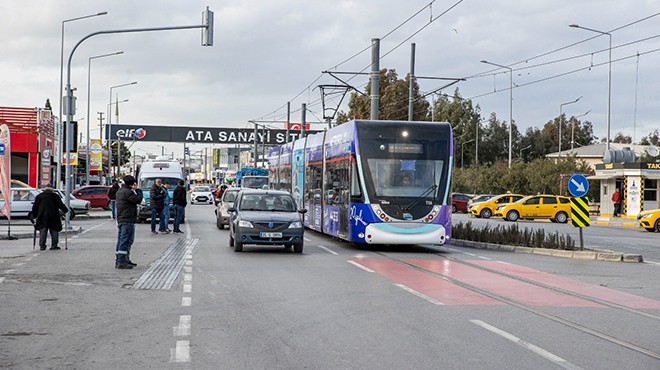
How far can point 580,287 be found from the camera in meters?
14.7

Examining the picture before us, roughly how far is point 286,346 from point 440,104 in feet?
299

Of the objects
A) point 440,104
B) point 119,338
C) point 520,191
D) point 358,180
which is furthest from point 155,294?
point 440,104

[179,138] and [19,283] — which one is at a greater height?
[179,138]

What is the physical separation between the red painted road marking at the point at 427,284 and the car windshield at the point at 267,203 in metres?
3.45

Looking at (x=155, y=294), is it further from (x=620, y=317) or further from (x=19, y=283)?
(x=620, y=317)

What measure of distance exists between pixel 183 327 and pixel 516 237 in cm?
1666

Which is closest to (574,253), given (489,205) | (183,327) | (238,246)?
(238,246)

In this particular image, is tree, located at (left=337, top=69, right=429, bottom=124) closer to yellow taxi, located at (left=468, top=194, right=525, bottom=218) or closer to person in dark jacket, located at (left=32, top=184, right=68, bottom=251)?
yellow taxi, located at (left=468, top=194, right=525, bottom=218)

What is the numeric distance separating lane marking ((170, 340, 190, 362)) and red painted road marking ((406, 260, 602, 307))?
564 cm

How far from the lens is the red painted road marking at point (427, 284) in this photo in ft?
40.8

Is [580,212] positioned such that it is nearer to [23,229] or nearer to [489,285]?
[489,285]

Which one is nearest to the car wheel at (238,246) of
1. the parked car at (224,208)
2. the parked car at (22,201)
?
the parked car at (224,208)

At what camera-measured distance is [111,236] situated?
27.2 m

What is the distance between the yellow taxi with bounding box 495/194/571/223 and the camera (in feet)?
158
